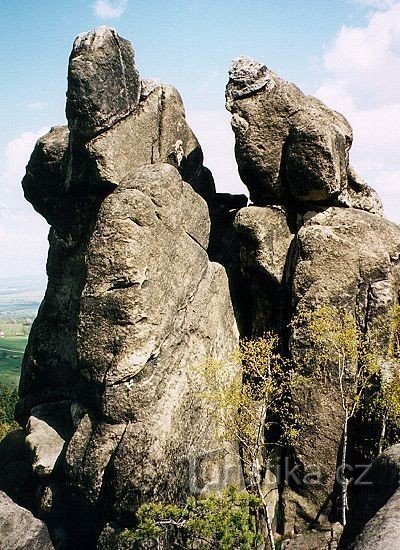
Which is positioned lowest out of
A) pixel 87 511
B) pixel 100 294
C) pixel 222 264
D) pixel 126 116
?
pixel 87 511

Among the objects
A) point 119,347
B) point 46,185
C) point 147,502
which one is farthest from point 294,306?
point 46,185

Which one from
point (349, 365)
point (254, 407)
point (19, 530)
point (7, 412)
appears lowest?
point (7, 412)

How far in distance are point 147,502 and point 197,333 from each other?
23.7 feet

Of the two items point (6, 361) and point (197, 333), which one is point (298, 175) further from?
point (6, 361)

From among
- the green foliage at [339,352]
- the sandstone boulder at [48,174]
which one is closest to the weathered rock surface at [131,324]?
the sandstone boulder at [48,174]

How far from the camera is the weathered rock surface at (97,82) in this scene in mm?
24766

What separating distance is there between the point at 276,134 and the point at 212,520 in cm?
1767

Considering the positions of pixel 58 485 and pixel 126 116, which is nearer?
pixel 58 485

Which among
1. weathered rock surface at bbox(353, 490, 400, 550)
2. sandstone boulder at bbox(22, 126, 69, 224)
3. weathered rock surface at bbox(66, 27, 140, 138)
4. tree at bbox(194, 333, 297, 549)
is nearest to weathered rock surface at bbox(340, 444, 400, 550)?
weathered rock surface at bbox(353, 490, 400, 550)

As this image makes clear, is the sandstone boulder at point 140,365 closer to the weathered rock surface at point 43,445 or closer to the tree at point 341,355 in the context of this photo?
the weathered rock surface at point 43,445

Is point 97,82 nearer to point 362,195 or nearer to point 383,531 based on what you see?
point 362,195

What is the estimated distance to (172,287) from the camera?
23.2 metres

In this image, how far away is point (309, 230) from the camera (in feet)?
82.1

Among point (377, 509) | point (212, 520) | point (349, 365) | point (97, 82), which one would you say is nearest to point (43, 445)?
point (212, 520)
